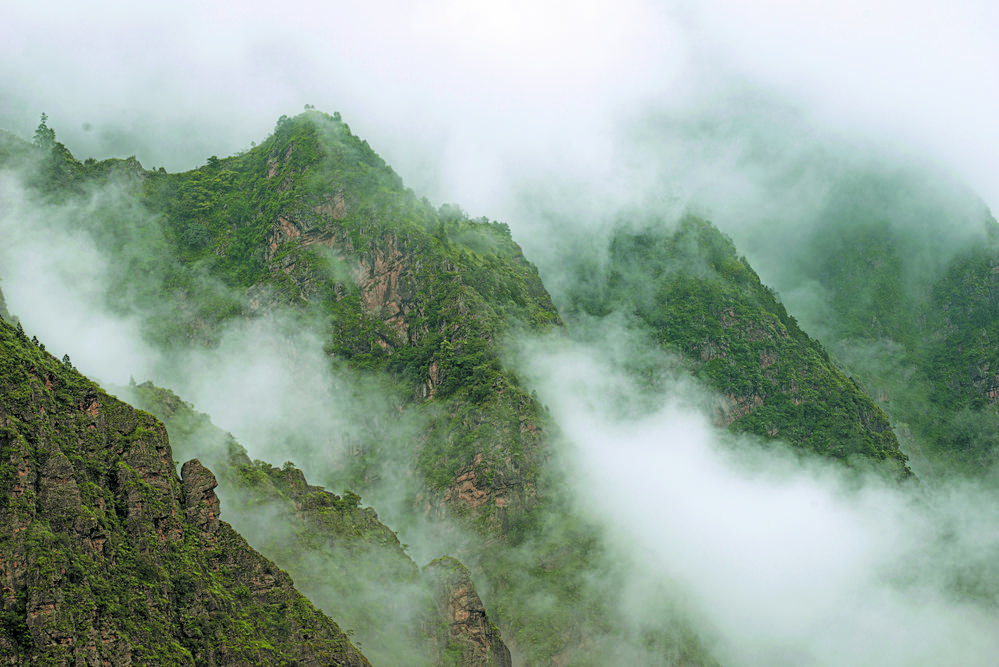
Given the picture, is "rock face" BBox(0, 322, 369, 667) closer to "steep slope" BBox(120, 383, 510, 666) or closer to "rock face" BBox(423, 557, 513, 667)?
"steep slope" BBox(120, 383, 510, 666)

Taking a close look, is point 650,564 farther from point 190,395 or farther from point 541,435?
point 190,395

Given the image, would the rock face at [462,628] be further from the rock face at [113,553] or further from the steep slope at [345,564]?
the rock face at [113,553]

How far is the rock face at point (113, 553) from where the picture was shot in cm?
8025

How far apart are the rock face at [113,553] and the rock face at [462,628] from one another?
35.8 meters

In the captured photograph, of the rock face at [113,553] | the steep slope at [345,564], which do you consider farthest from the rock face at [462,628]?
the rock face at [113,553]

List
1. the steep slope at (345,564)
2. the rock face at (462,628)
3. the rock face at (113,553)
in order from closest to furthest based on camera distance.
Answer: the rock face at (113,553) → the steep slope at (345,564) → the rock face at (462,628)

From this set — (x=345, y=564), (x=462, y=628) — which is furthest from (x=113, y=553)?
(x=462, y=628)

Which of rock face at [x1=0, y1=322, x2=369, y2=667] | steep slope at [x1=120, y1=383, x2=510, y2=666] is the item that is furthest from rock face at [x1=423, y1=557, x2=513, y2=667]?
rock face at [x1=0, y1=322, x2=369, y2=667]

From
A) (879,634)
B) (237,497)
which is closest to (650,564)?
(879,634)

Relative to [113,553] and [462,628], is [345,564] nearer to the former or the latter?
[462,628]

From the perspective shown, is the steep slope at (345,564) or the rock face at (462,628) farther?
the rock face at (462,628)

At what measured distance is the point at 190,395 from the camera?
18662cm

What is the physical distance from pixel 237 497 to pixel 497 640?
3555cm

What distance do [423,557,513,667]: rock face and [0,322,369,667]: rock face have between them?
35.8 metres
